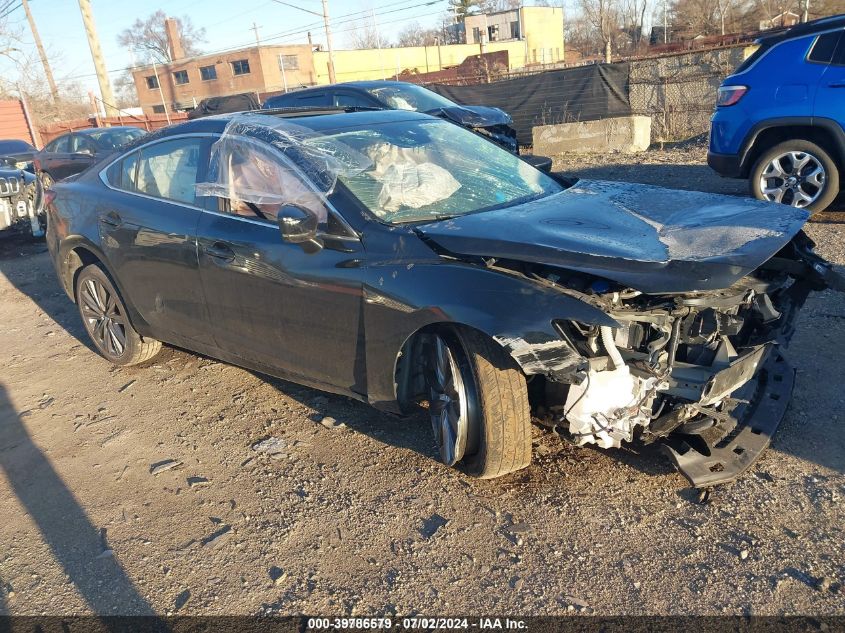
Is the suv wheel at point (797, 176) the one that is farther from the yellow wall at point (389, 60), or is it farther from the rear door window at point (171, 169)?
the yellow wall at point (389, 60)

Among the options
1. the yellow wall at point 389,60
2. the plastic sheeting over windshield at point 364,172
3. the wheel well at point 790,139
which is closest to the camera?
the plastic sheeting over windshield at point 364,172

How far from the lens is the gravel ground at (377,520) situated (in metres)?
2.59

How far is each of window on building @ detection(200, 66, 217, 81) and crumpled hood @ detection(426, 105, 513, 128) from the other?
2175 inches

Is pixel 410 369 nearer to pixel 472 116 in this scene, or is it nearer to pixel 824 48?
pixel 824 48

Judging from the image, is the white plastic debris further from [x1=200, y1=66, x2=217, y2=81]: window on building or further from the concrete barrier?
[x1=200, y1=66, x2=217, y2=81]: window on building

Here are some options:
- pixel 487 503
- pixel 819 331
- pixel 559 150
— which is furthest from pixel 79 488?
pixel 559 150

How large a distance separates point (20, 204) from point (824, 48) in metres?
10.0

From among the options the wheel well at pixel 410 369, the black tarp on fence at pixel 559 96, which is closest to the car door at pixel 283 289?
the wheel well at pixel 410 369

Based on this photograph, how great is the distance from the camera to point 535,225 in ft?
10.4

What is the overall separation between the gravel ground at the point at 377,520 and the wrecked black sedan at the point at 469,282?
0.66ft

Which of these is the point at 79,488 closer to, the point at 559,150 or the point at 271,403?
the point at 271,403

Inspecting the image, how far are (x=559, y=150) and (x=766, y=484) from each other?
11.4 metres

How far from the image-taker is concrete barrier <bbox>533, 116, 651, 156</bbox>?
12.9 metres

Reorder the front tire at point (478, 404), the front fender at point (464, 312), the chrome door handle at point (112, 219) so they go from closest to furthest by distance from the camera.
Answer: the front fender at point (464, 312) → the front tire at point (478, 404) → the chrome door handle at point (112, 219)
